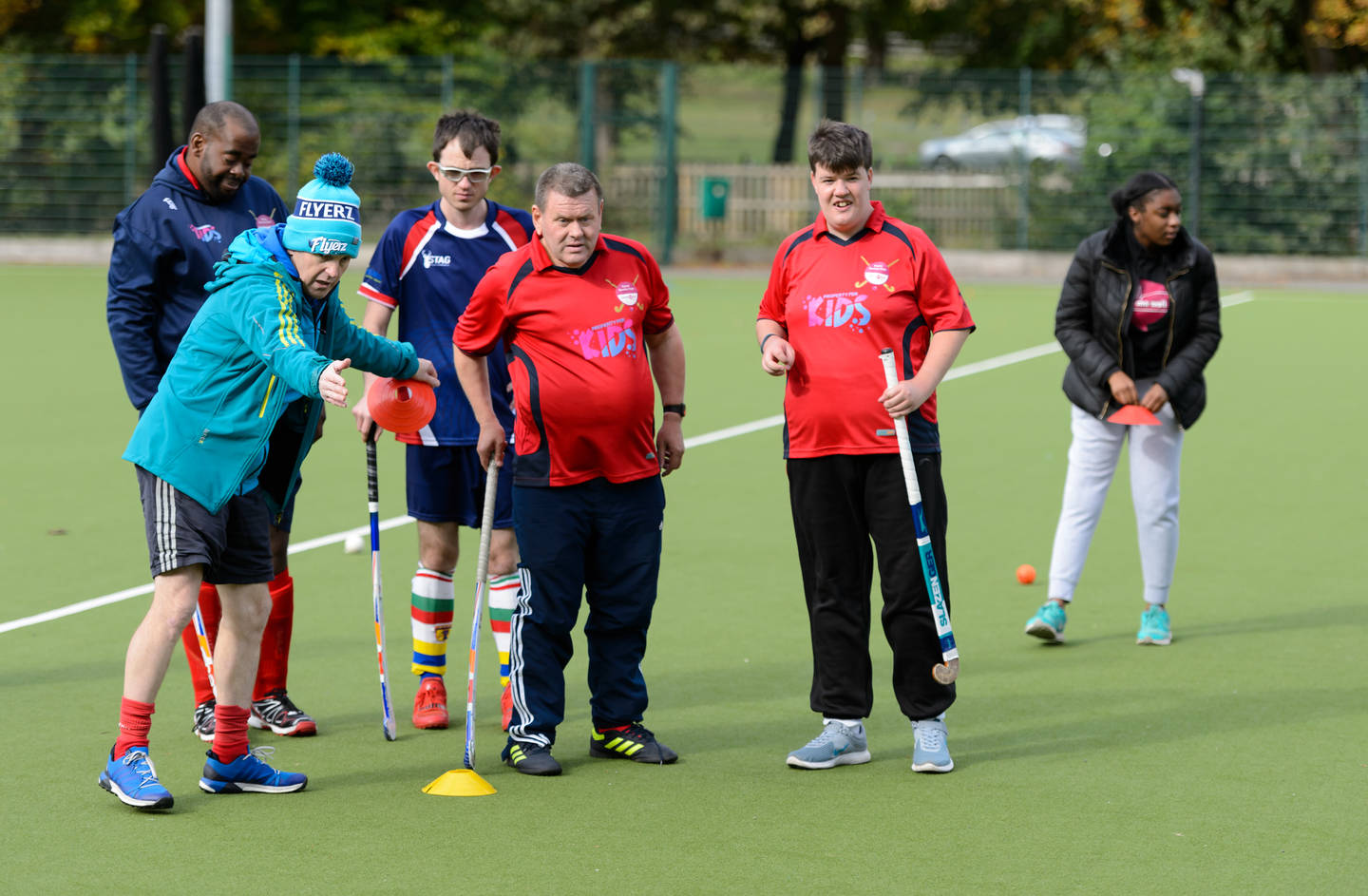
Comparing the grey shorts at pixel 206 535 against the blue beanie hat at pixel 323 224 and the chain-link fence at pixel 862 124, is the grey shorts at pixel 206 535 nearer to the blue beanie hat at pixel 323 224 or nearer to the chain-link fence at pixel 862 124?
the blue beanie hat at pixel 323 224

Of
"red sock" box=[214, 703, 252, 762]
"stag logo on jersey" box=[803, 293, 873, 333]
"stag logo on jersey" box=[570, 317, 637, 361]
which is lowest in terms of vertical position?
"red sock" box=[214, 703, 252, 762]

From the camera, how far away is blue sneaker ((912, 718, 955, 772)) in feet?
18.8

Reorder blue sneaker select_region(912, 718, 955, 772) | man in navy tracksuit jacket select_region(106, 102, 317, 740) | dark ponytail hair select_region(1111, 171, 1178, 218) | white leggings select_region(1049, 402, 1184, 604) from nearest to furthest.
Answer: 1. blue sneaker select_region(912, 718, 955, 772)
2. man in navy tracksuit jacket select_region(106, 102, 317, 740)
3. dark ponytail hair select_region(1111, 171, 1178, 218)
4. white leggings select_region(1049, 402, 1184, 604)

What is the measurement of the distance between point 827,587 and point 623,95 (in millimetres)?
23692

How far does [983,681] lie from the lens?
6961mm

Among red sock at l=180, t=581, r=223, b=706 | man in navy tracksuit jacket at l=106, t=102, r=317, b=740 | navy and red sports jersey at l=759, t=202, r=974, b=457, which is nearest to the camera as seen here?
navy and red sports jersey at l=759, t=202, r=974, b=457

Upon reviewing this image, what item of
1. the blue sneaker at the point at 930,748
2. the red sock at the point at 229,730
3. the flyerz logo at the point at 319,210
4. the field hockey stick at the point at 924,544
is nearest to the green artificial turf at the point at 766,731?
the blue sneaker at the point at 930,748

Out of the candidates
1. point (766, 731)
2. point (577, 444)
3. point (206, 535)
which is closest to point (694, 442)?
point (766, 731)

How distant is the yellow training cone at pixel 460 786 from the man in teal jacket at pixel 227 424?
2.17 ft

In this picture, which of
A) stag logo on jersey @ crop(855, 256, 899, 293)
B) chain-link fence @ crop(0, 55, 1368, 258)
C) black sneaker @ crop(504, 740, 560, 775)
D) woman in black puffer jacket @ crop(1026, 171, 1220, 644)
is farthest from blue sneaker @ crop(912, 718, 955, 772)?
chain-link fence @ crop(0, 55, 1368, 258)

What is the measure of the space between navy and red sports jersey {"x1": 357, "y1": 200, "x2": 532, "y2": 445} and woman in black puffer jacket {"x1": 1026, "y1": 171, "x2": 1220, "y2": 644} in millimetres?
2522

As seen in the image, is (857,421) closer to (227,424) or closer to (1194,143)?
(227,424)

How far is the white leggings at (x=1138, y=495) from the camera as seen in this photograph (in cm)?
757

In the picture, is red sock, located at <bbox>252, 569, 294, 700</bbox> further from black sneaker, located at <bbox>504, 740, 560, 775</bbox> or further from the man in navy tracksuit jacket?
black sneaker, located at <bbox>504, 740, 560, 775</bbox>
